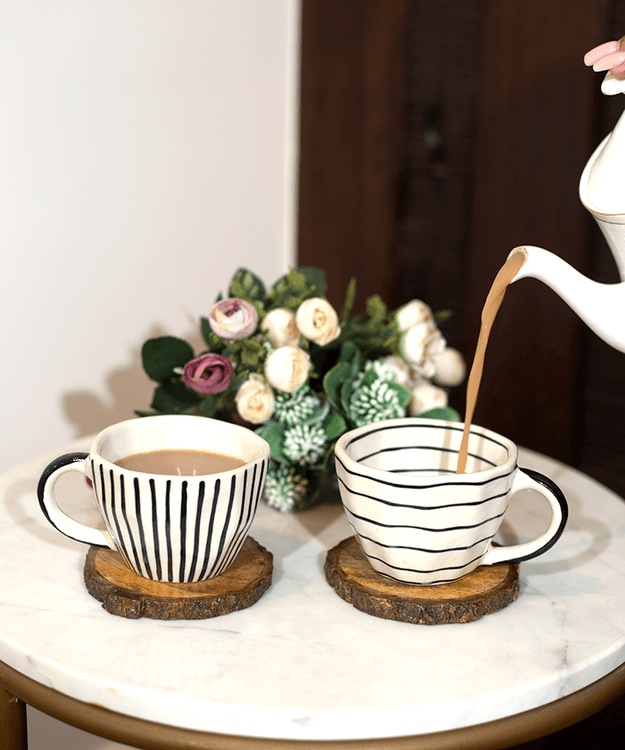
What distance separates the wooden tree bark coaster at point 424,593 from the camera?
699 millimetres

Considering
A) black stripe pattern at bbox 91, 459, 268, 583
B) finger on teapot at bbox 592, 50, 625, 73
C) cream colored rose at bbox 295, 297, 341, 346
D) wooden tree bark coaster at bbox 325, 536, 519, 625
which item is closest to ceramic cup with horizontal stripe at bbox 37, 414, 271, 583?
black stripe pattern at bbox 91, 459, 268, 583

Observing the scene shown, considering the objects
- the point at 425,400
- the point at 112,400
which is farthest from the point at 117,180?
the point at 425,400

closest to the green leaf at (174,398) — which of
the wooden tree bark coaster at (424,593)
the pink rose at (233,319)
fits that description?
the pink rose at (233,319)

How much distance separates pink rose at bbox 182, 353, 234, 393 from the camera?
0.91m

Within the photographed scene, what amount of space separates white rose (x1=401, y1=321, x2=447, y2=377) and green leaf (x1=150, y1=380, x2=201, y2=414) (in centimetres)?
27

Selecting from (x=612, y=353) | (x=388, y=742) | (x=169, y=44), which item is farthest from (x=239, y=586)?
(x=169, y=44)

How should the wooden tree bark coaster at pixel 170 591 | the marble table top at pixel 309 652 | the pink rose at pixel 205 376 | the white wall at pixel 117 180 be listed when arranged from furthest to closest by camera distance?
the white wall at pixel 117 180 → the pink rose at pixel 205 376 → the wooden tree bark coaster at pixel 170 591 → the marble table top at pixel 309 652

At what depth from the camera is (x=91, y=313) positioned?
1.44 m

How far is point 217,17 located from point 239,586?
1195mm

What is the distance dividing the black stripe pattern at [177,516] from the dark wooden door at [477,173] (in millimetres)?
940

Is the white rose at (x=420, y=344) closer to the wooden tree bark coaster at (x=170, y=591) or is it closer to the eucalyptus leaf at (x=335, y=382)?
the eucalyptus leaf at (x=335, y=382)

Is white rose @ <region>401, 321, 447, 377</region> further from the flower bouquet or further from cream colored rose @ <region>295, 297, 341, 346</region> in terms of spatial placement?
cream colored rose @ <region>295, 297, 341, 346</region>

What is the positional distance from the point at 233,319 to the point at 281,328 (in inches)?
2.3

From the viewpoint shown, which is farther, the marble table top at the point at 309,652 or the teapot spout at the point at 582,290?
the teapot spout at the point at 582,290
